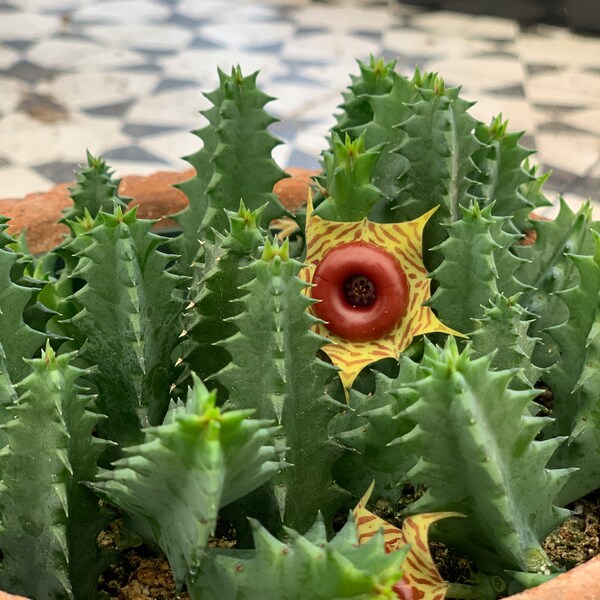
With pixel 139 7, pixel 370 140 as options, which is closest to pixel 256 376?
pixel 370 140

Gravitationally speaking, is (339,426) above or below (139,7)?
below

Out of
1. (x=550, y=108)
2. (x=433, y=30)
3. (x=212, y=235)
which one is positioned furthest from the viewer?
(x=433, y=30)

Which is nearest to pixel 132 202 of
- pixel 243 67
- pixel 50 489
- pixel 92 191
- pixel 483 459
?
pixel 92 191

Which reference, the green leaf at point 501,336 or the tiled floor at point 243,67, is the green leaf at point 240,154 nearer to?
the green leaf at point 501,336

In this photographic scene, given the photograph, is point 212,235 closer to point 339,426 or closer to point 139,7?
point 339,426

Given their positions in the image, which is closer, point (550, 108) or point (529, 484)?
point (529, 484)

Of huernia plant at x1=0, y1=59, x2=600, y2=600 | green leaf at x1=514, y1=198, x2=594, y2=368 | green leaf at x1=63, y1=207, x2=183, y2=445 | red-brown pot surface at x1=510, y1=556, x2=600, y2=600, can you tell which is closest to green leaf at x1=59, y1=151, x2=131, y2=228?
huernia plant at x1=0, y1=59, x2=600, y2=600

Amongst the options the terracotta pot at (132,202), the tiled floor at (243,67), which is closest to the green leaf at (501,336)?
the terracotta pot at (132,202)

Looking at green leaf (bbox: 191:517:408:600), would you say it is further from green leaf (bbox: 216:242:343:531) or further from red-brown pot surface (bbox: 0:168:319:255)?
red-brown pot surface (bbox: 0:168:319:255)
